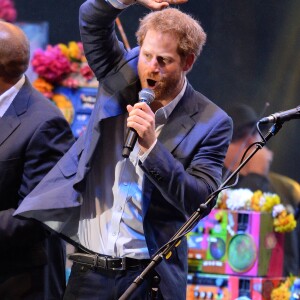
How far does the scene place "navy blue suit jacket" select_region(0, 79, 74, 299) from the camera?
107 inches

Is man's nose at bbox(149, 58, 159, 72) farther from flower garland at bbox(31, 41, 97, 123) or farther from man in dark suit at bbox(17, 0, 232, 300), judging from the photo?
flower garland at bbox(31, 41, 97, 123)

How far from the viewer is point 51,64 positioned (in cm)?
498

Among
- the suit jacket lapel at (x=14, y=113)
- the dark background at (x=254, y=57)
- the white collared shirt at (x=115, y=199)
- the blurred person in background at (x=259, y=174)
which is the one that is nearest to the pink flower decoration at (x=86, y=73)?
the dark background at (x=254, y=57)

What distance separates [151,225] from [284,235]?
2509 millimetres

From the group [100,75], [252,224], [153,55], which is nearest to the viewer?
[153,55]

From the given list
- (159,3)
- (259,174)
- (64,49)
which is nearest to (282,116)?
(159,3)

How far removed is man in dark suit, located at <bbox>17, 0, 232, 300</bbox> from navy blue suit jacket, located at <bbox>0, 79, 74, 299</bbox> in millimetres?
138

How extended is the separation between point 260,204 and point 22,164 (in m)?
2.41

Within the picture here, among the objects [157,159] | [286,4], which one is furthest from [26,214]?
[286,4]

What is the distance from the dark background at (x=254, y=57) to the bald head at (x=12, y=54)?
2208 mm

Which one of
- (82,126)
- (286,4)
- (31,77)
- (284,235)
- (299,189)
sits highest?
(286,4)

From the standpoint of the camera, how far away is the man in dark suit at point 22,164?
108 inches

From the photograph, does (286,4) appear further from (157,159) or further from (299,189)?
(157,159)

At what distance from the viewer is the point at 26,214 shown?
2.57 m
